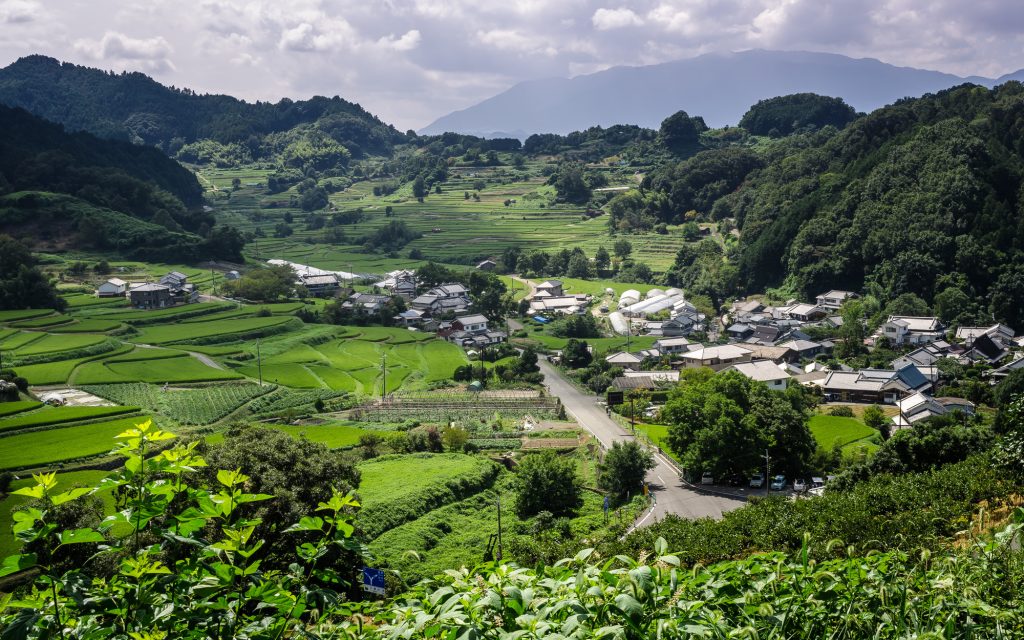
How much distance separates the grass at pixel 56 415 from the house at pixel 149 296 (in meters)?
16.8

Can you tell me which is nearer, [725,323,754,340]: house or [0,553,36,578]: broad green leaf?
[0,553,36,578]: broad green leaf

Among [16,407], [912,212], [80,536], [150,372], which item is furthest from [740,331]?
[80,536]

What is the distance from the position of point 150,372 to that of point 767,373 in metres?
22.4

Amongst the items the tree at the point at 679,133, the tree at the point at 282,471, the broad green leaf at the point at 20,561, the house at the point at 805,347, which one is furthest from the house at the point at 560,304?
the broad green leaf at the point at 20,561

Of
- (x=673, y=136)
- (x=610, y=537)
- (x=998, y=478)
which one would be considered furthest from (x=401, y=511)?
(x=673, y=136)

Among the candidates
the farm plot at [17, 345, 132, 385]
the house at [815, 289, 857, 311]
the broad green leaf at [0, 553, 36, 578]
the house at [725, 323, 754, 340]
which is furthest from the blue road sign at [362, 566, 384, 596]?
the house at [815, 289, 857, 311]

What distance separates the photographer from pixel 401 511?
16781mm

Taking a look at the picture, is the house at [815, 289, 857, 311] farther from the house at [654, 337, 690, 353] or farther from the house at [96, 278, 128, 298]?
the house at [96, 278, 128, 298]

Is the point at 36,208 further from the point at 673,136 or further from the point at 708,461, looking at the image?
the point at 673,136

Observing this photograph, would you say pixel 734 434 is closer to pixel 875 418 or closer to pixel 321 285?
pixel 875 418

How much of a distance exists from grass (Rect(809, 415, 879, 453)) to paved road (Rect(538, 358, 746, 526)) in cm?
467

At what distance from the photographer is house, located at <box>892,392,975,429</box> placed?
79.3 ft

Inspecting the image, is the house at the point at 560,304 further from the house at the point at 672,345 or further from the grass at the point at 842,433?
the grass at the point at 842,433

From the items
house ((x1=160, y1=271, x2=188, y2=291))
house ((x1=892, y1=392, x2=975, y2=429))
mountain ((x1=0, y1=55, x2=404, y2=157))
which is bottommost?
house ((x1=892, y1=392, x2=975, y2=429))
